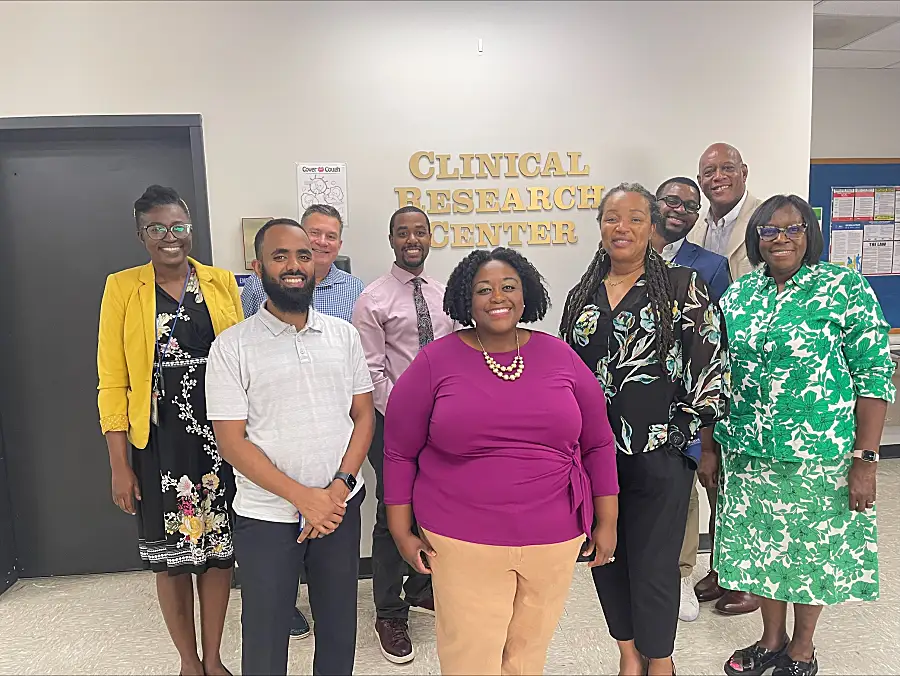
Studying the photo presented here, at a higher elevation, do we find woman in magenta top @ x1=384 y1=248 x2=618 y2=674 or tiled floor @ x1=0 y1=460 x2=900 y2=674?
woman in magenta top @ x1=384 y1=248 x2=618 y2=674

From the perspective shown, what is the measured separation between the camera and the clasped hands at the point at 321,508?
1725 millimetres

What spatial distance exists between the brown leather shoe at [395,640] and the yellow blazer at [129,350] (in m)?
1.21

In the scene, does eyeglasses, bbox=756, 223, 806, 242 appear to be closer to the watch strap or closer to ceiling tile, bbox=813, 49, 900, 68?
the watch strap

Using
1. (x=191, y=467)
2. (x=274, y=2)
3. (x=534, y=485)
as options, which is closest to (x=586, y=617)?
(x=534, y=485)

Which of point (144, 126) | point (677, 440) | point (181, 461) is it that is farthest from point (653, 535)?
point (144, 126)

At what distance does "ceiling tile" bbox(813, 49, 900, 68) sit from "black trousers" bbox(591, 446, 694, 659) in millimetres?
3594

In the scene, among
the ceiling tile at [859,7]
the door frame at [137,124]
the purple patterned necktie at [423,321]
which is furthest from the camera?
the ceiling tile at [859,7]

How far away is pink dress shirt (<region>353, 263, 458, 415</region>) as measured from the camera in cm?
248

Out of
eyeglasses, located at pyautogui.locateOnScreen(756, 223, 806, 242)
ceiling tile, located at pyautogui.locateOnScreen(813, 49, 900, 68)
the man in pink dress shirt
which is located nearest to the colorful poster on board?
ceiling tile, located at pyautogui.locateOnScreen(813, 49, 900, 68)

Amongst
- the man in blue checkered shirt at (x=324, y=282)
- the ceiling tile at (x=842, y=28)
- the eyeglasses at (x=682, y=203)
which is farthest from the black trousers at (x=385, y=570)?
the ceiling tile at (x=842, y=28)

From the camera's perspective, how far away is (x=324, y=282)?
8.52 ft

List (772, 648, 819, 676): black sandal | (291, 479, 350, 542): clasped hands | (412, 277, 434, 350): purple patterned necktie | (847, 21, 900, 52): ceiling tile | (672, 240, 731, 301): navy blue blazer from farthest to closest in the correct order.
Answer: (847, 21, 900, 52): ceiling tile, (672, 240, 731, 301): navy blue blazer, (412, 277, 434, 350): purple patterned necktie, (772, 648, 819, 676): black sandal, (291, 479, 350, 542): clasped hands

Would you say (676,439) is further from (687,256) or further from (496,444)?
(687,256)

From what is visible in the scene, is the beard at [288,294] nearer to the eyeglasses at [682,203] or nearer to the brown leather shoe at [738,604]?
the eyeglasses at [682,203]
